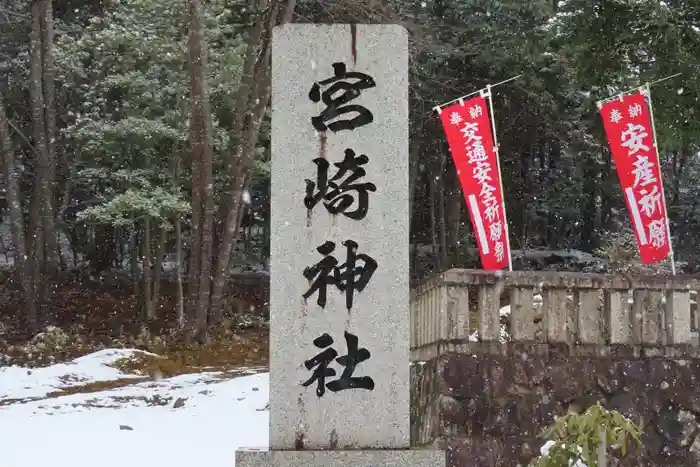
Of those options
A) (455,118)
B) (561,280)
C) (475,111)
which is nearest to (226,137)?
(455,118)

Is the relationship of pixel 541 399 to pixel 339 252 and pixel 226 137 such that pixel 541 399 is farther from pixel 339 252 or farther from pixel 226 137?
pixel 226 137

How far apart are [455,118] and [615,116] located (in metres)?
1.84

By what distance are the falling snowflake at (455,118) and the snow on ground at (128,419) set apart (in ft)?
13.6

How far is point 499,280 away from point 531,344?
0.65m

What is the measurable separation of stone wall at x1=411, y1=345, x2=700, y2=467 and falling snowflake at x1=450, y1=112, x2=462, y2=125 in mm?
3324

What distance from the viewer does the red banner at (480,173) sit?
32.6 feet

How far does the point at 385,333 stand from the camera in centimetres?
485

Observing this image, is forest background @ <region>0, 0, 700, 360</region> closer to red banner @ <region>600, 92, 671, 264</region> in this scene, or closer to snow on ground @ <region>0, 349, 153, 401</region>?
red banner @ <region>600, 92, 671, 264</region>

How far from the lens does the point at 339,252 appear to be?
16.0ft

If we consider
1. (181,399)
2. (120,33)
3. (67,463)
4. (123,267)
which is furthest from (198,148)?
(123,267)

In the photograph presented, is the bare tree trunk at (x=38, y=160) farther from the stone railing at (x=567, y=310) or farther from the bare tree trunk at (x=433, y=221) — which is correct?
the stone railing at (x=567, y=310)

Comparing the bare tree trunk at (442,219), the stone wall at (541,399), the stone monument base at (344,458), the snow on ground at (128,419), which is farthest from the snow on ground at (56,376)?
the bare tree trunk at (442,219)

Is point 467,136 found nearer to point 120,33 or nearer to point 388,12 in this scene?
point 388,12

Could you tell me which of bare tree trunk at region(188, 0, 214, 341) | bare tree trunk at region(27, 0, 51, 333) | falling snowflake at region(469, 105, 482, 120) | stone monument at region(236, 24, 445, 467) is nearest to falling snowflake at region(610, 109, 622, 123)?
falling snowflake at region(469, 105, 482, 120)
